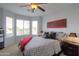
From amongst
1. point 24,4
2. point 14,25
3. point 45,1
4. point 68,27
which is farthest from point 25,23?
point 68,27

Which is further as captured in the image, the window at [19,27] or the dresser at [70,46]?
the window at [19,27]

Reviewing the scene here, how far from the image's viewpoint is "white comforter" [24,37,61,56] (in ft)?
5.74

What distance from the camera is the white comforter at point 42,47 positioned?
1749 millimetres

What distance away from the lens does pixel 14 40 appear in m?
1.78

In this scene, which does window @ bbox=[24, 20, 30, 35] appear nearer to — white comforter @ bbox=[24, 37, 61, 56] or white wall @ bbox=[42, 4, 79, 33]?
white comforter @ bbox=[24, 37, 61, 56]

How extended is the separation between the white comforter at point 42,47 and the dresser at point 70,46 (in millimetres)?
98

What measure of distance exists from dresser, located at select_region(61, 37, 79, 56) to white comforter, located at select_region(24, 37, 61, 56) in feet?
0.32

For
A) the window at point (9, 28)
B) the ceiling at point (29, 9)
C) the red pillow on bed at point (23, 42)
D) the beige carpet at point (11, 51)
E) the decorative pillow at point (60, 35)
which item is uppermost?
the ceiling at point (29, 9)

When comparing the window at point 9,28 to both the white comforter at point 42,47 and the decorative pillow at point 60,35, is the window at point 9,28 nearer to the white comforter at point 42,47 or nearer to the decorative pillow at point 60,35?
the white comforter at point 42,47

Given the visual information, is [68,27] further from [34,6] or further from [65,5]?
[34,6]

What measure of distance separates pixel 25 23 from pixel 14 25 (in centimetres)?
19

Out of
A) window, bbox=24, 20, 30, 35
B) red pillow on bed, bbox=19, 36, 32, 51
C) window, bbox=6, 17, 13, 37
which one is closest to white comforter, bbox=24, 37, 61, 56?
red pillow on bed, bbox=19, 36, 32, 51

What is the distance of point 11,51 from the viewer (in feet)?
5.78

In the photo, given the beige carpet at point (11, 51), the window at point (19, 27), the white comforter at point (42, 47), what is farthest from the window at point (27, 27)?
the beige carpet at point (11, 51)
